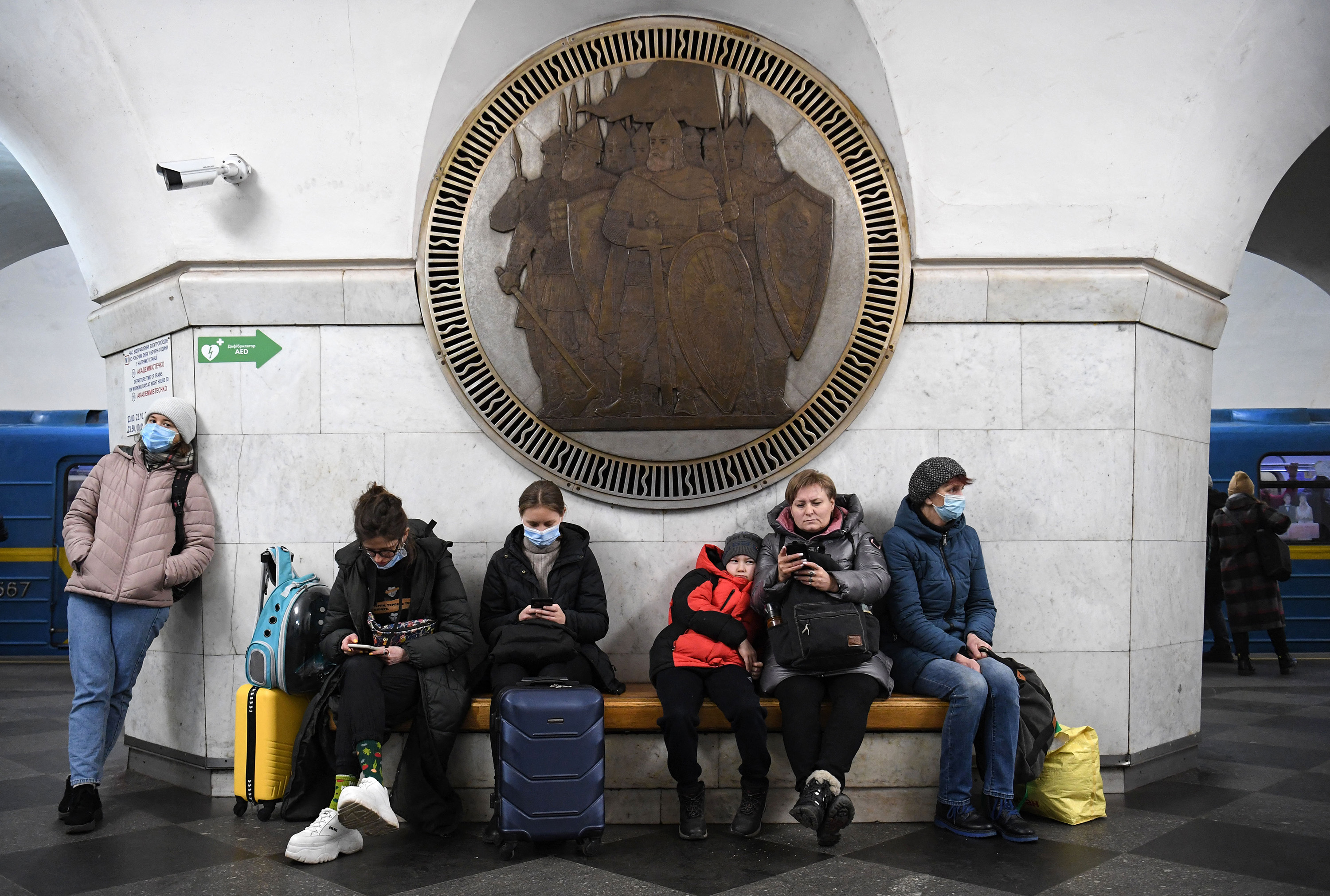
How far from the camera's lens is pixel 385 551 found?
392cm

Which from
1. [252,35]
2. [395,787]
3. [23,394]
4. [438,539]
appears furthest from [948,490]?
[23,394]

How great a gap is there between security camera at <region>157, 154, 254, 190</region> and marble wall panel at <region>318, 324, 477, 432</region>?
2.74 ft

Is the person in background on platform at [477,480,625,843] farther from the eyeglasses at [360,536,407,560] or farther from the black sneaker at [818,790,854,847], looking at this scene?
the black sneaker at [818,790,854,847]

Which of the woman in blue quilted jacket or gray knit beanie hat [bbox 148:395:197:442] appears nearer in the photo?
the woman in blue quilted jacket

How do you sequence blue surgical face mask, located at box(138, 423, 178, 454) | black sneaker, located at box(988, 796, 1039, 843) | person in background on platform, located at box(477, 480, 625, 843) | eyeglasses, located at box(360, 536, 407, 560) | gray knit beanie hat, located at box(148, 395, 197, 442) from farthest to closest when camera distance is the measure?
gray knit beanie hat, located at box(148, 395, 197, 442) → blue surgical face mask, located at box(138, 423, 178, 454) → person in background on platform, located at box(477, 480, 625, 843) → eyeglasses, located at box(360, 536, 407, 560) → black sneaker, located at box(988, 796, 1039, 843)

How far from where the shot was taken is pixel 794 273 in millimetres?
4539

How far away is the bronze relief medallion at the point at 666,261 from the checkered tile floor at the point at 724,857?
170 cm

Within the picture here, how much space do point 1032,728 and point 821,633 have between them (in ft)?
3.21

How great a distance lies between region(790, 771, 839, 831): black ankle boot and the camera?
11.3 feet

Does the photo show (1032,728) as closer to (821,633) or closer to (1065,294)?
(821,633)

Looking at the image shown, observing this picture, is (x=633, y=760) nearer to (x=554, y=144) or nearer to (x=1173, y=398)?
(x=554, y=144)

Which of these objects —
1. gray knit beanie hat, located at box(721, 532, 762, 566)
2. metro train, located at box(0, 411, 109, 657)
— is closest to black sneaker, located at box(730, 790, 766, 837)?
gray knit beanie hat, located at box(721, 532, 762, 566)

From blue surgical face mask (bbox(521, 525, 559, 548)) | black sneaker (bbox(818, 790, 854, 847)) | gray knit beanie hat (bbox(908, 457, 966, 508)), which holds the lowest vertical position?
black sneaker (bbox(818, 790, 854, 847))

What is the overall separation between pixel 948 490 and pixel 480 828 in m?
2.43
